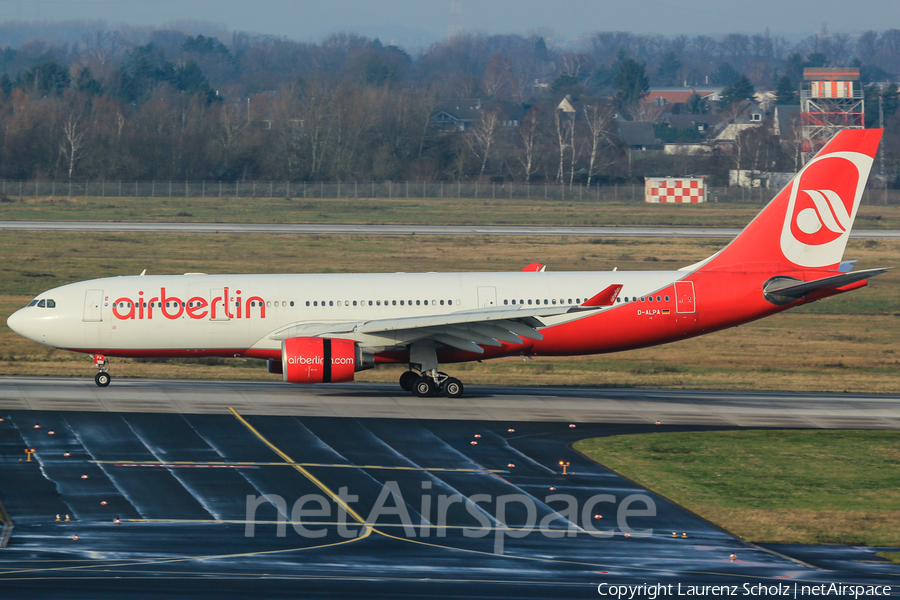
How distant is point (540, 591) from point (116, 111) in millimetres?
147661

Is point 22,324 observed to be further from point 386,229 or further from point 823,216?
point 386,229

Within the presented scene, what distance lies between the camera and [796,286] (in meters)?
36.6

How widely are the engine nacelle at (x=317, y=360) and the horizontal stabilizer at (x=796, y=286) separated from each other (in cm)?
1450

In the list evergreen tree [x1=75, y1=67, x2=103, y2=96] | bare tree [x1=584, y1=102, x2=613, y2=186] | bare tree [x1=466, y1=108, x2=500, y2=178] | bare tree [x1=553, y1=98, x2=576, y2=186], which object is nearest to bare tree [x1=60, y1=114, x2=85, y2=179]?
evergreen tree [x1=75, y1=67, x2=103, y2=96]

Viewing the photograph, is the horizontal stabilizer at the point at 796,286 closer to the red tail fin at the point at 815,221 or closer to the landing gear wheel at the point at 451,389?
the red tail fin at the point at 815,221

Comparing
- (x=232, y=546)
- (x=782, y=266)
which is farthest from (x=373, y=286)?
(x=232, y=546)

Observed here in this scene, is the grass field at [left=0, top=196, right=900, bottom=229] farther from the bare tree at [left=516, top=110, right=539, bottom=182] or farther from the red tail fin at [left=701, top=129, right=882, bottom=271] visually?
the red tail fin at [left=701, top=129, right=882, bottom=271]

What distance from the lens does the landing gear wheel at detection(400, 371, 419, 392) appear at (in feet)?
123

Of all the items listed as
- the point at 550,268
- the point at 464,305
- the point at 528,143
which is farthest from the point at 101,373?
the point at 528,143

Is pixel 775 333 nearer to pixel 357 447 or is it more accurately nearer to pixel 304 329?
pixel 304 329

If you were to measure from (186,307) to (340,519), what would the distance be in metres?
16.6

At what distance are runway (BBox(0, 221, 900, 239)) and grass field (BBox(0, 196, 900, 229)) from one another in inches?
176

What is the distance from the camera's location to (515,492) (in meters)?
23.9

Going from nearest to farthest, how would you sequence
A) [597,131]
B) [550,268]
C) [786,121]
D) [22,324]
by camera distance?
[22,324] → [550,268] → [597,131] → [786,121]
